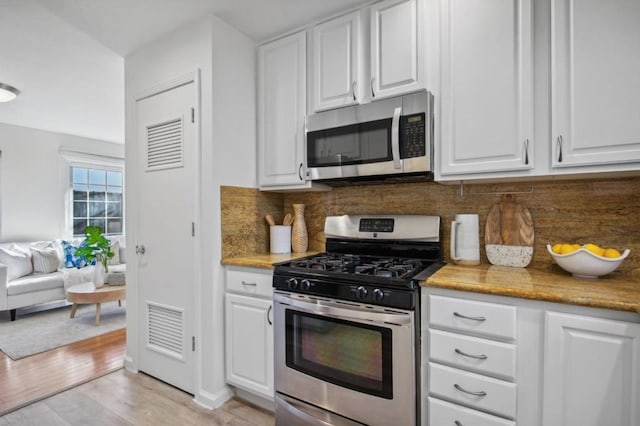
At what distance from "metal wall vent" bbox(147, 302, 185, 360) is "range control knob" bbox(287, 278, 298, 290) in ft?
3.12

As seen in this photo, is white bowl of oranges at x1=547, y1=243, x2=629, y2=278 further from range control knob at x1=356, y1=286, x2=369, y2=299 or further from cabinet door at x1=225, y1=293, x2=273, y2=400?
cabinet door at x1=225, y1=293, x2=273, y2=400

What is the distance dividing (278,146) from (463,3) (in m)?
1.35

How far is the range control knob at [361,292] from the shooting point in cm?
152

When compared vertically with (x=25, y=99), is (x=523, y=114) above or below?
below

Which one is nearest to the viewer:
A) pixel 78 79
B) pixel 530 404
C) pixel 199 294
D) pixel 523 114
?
pixel 530 404

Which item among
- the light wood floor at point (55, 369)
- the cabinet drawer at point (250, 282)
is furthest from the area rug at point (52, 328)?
the cabinet drawer at point (250, 282)

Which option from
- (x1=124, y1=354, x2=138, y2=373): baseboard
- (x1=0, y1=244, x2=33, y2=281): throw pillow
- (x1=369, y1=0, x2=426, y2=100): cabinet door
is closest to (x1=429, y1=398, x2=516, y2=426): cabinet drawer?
(x1=369, y1=0, x2=426, y2=100): cabinet door

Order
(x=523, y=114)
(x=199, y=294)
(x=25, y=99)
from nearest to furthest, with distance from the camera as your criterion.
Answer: (x=523, y=114) < (x=199, y=294) < (x=25, y=99)

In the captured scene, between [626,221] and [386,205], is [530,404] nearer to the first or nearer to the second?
[626,221]

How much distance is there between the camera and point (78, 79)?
315 cm

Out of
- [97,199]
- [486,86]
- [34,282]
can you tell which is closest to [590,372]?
[486,86]

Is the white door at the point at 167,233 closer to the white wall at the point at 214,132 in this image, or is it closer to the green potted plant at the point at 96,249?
the white wall at the point at 214,132

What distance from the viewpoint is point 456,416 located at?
54.4 inches

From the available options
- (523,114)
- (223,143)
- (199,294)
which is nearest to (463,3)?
(523,114)
